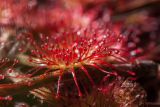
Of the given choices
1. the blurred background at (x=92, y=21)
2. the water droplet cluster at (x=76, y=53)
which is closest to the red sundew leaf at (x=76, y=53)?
the water droplet cluster at (x=76, y=53)

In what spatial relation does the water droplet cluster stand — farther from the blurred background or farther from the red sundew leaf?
the blurred background

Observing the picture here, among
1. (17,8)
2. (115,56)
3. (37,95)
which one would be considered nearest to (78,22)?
(17,8)

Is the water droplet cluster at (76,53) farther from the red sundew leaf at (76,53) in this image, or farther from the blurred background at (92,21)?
the blurred background at (92,21)

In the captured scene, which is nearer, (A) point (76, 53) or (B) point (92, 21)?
(A) point (76, 53)

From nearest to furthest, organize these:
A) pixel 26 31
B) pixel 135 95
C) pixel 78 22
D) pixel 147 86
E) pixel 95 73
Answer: pixel 135 95 → pixel 95 73 → pixel 26 31 → pixel 147 86 → pixel 78 22

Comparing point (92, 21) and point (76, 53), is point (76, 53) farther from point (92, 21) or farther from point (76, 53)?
point (92, 21)

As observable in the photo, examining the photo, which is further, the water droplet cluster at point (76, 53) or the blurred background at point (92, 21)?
the blurred background at point (92, 21)

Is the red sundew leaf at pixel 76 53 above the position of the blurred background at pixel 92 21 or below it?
below

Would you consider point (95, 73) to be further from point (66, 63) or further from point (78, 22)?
point (78, 22)

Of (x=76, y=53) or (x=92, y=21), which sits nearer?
(x=76, y=53)

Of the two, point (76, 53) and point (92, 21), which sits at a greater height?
point (92, 21)

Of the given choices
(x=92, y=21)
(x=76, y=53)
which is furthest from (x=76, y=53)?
(x=92, y=21)
